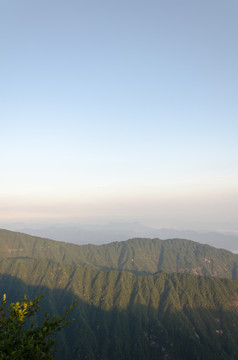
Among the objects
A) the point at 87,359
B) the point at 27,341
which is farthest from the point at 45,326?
the point at 87,359

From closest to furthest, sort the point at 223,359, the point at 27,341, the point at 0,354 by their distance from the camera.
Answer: the point at 0,354 → the point at 27,341 → the point at 223,359

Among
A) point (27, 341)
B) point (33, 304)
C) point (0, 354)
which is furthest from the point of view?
point (33, 304)

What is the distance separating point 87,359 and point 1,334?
227 meters

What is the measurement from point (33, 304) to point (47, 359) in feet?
16.4

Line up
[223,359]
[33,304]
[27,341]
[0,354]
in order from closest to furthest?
[0,354]
[27,341]
[33,304]
[223,359]

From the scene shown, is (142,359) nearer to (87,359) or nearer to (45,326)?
(87,359)

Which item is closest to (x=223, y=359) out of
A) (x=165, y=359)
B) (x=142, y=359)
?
(x=165, y=359)

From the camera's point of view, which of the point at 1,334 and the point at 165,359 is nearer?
the point at 1,334

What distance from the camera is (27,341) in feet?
69.2

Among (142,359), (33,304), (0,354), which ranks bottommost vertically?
(142,359)

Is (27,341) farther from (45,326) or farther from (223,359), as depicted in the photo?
(223,359)

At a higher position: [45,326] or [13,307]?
[13,307]

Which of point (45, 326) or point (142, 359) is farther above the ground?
point (45, 326)

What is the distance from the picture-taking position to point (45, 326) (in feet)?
71.9
